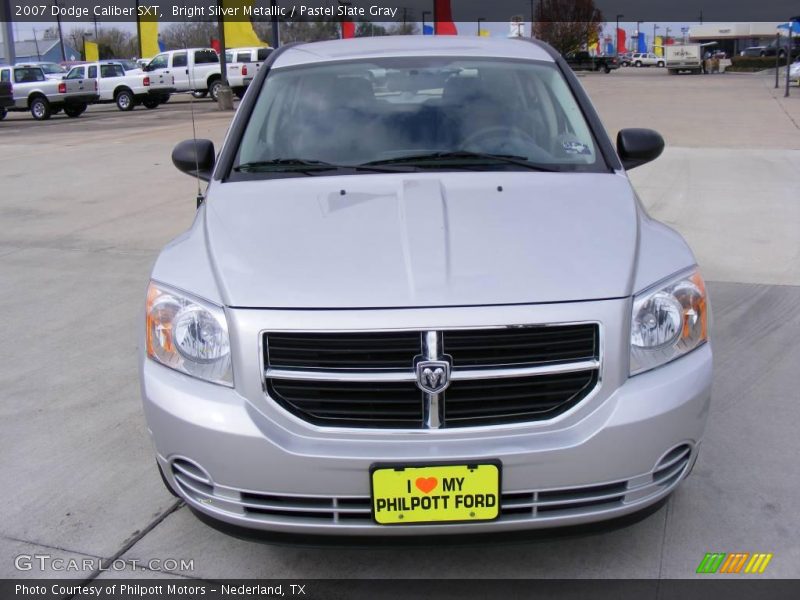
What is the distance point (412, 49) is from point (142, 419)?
7.37 ft

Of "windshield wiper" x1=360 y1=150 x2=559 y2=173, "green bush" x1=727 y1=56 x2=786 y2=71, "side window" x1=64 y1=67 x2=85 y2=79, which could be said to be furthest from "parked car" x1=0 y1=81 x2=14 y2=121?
"green bush" x1=727 y1=56 x2=786 y2=71

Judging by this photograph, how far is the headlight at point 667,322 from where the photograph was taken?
251 cm

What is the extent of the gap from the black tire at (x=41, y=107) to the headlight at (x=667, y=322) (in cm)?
2896

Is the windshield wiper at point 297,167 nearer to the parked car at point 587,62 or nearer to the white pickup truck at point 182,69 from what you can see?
the white pickup truck at point 182,69

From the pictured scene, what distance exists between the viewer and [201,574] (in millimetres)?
2777

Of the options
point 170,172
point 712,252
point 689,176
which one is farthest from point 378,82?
point 170,172

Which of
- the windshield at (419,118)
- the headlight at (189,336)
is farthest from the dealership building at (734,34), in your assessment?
the headlight at (189,336)

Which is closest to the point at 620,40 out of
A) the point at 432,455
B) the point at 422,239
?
the point at 422,239

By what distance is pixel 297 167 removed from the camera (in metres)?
3.47

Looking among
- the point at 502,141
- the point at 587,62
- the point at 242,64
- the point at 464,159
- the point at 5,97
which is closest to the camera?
the point at 464,159

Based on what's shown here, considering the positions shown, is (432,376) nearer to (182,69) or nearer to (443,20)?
(443,20)

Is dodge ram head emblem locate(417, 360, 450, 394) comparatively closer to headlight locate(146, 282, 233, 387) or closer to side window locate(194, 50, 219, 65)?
headlight locate(146, 282, 233, 387)

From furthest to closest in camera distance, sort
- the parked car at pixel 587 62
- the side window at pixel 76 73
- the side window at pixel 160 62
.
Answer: the parked car at pixel 587 62 < the side window at pixel 160 62 < the side window at pixel 76 73

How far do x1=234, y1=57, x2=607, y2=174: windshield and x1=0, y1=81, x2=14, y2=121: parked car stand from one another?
88.4ft
